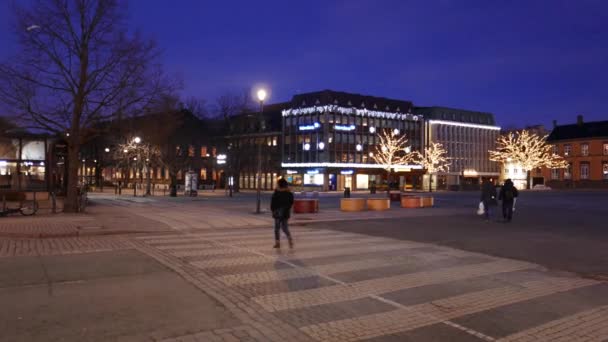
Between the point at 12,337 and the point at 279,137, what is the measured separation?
76.6m

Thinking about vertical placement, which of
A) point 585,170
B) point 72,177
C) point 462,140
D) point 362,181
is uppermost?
point 462,140

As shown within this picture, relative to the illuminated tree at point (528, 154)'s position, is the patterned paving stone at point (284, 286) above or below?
below

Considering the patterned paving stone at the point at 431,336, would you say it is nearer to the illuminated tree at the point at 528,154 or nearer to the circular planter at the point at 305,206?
the circular planter at the point at 305,206

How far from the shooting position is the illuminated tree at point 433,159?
82125mm

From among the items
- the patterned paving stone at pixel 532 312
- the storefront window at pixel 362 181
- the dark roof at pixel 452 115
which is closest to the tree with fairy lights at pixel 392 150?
the storefront window at pixel 362 181

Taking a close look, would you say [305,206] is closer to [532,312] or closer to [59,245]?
[59,245]

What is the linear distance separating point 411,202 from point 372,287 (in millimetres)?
23386

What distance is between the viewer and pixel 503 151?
312ft

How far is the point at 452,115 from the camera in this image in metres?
93.8

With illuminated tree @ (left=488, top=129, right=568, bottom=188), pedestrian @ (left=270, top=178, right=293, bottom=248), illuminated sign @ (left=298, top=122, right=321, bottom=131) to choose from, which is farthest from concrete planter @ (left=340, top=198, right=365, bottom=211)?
illuminated tree @ (left=488, top=129, right=568, bottom=188)

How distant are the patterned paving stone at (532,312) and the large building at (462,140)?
81804 millimetres

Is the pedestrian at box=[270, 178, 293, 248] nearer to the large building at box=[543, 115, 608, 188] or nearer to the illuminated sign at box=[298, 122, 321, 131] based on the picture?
the illuminated sign at box=[298, 122, 321, 131]

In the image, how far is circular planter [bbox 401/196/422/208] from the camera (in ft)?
102

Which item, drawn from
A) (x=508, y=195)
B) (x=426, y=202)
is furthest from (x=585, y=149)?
(x=508, y=195)
